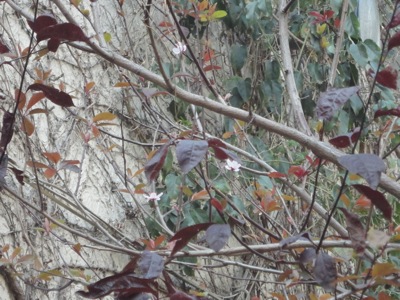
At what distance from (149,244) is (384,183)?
95 centimetres

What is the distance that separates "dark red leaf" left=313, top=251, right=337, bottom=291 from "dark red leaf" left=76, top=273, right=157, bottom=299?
0.31m

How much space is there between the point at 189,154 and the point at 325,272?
0.35 metres

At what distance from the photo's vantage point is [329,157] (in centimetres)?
136

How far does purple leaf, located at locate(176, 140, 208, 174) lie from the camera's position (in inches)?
44.9

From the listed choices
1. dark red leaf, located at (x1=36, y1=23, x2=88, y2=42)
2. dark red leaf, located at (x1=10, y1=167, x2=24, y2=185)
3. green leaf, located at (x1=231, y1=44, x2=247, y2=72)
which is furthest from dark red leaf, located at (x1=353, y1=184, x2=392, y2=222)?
green leaf, located at (x1=231, y1=44, x2=247, y2=72)

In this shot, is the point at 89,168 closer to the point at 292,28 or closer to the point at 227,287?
the point at 227,287

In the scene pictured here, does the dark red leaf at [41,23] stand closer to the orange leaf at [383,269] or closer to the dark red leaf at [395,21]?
the dark red leaf at [395,21]

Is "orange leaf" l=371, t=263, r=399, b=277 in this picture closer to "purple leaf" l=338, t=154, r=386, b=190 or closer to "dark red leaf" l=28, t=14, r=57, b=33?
"purple leaf" l=338, t=154, r=386, b=190

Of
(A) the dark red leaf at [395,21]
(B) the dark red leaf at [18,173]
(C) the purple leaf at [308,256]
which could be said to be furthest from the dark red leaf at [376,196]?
(B) the dark red leaf at [18,173]

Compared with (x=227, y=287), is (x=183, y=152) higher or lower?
higher

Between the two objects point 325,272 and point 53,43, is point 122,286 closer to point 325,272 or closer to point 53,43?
point 325,272

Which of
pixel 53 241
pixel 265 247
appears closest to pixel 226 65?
pixel 53 241

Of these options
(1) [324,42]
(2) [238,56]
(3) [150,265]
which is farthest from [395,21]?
(2) [238,56]

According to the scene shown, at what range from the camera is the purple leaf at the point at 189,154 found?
114 cm
